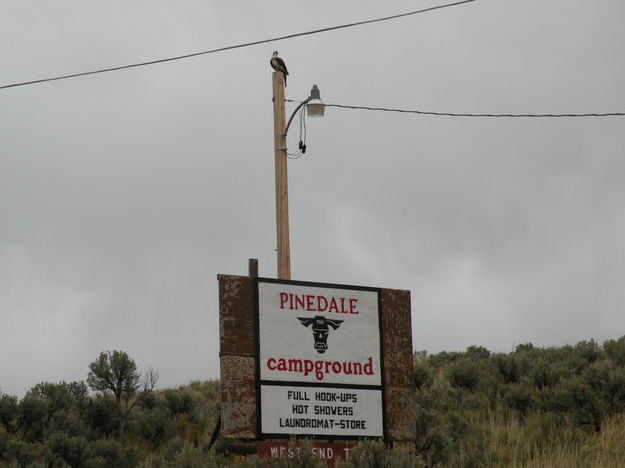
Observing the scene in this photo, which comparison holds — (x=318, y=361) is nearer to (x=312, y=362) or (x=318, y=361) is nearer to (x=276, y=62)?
(x=312, y=362)

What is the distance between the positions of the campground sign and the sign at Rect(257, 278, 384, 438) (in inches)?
0.6

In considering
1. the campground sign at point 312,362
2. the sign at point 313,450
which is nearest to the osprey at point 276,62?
the campground sign at point 312,362

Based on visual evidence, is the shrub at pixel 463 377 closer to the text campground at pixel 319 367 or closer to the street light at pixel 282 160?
the street light at pixel 282 160

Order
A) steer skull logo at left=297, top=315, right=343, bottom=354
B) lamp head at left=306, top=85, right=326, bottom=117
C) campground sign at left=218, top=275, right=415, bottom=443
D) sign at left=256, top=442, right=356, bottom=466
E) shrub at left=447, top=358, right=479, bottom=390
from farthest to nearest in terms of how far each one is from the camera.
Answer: shrub at left=447, top=358, right=479, bottom=390, lamp head at left=306, top=85, right=326, bottom=117, steer skull logo at left=297, top=315, right=343, bottom=354, campground sign at left=218, top=275, right=415, bottom=443, sign at left=256, top=442, right=356, bottom=466

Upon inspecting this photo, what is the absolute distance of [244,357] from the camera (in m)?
14.1

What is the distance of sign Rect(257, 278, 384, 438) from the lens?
1417 centimetres

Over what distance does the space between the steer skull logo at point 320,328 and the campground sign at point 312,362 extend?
0.6 inches

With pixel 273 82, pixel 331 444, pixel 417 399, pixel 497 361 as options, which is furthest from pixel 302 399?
pixel 497 361

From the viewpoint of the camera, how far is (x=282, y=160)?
55.1 ft

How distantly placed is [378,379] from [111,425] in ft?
32.3

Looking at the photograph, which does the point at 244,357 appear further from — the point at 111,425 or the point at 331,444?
the point at 111,425

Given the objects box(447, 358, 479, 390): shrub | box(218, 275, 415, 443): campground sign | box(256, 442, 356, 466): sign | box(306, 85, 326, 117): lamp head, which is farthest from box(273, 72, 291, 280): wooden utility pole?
box(447, 358, 479, 390): shrub

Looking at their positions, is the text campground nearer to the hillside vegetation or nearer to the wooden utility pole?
the hillside vegetation

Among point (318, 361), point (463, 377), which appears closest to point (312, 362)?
point (318, 361)
